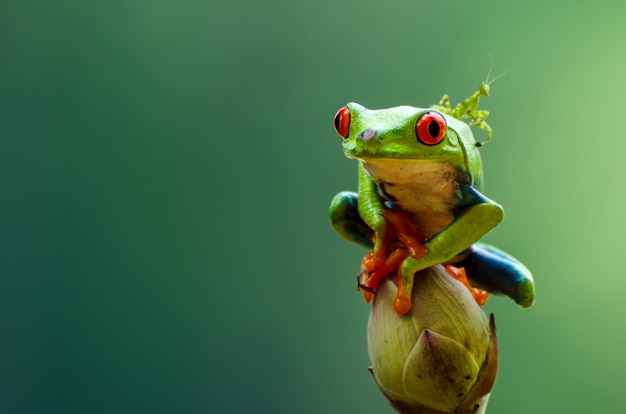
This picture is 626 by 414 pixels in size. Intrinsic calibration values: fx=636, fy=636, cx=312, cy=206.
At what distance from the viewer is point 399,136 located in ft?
1.70

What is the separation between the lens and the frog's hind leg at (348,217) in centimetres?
65

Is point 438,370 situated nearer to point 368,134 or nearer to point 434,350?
point 434,350

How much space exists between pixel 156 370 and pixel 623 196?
4.06 ft

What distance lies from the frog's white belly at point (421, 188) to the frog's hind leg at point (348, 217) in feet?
0.18

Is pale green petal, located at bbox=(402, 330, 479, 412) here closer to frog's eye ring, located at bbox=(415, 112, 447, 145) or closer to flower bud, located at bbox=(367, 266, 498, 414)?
flower bud, located at bbox=(367, 266, 498, 414)

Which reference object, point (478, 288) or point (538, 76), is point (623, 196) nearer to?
point (538, 76)

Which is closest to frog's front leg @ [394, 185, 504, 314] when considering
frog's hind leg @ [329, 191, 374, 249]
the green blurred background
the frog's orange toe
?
the frog's orange toe

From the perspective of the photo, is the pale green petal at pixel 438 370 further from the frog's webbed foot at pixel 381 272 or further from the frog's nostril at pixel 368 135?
the frog's nostril at pixel 368 135

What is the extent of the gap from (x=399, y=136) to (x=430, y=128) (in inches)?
1.1

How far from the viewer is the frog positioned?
52 centimetres

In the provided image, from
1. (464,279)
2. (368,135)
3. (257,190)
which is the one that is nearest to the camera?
(368,135)

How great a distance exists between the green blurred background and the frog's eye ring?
1109 mm

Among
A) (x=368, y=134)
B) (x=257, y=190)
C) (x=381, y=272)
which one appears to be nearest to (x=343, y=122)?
(x=368, y=134)

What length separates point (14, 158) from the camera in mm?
1569
